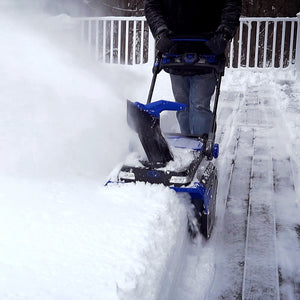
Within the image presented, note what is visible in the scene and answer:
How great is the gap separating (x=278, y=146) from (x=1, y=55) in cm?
296

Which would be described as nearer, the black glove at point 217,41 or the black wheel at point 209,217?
the black wheel at point 209,217

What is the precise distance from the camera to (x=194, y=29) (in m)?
3.57

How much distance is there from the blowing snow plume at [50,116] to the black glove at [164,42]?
878 millimetres

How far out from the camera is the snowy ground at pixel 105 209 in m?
1.78

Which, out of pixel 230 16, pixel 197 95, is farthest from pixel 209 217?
pixel 230 16

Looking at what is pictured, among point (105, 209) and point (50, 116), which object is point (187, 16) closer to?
point (50, 116)

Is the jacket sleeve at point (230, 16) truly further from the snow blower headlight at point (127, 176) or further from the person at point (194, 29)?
the snow blower headlight at point (127, 176)

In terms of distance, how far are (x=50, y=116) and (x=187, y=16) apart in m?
1.33

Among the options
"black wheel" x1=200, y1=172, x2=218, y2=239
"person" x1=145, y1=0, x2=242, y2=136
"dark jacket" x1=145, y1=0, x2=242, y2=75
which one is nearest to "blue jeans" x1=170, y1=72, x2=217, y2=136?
"person" x1=145, y1=0, x2=242, y2=136

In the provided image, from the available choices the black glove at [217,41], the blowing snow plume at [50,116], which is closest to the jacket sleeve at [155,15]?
the black glove at [217,41]

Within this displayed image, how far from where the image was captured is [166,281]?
204 cm

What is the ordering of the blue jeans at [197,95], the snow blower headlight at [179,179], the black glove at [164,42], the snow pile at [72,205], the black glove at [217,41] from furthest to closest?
the blue jeans at [197,95], the black glove at [164,42], the black glove at [217,41], the snow blower headlight at [179,179], the snow pile at [72,205]

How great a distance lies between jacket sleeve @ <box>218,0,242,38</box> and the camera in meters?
3.31

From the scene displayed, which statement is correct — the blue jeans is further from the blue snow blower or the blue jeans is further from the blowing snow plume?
the blue snow blower
